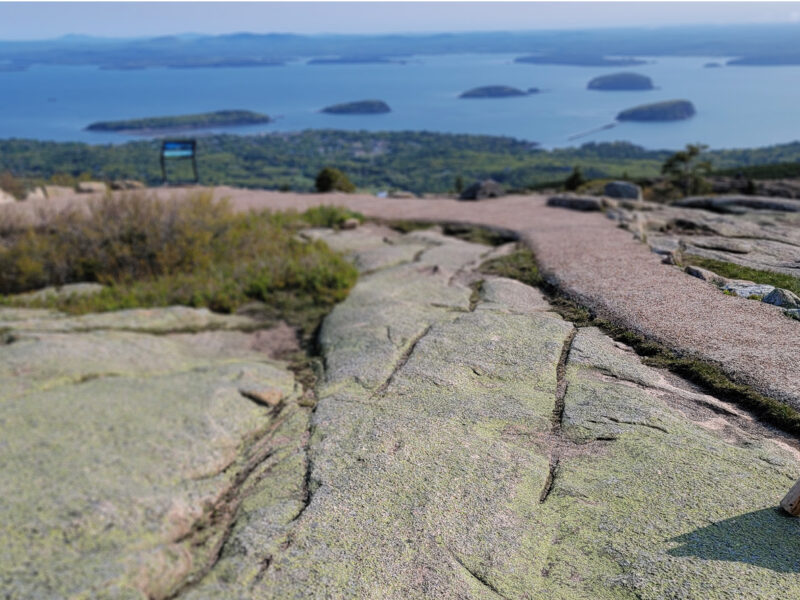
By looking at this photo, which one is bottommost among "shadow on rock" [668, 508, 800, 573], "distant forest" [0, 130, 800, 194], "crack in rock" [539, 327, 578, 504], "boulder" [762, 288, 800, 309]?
"distant forest" [0, 130, 800, 194]

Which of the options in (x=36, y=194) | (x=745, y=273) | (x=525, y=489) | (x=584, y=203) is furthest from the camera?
(x=36, y=194)

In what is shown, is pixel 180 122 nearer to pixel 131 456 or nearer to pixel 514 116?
pixel 514 116

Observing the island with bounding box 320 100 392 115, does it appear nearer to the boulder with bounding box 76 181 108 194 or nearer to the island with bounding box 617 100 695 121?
the island with bounding box 617 100 695 121

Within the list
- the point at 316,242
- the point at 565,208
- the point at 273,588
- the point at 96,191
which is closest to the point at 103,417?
Answer: the point at 273,588

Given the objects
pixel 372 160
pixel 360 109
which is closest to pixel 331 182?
pixel 372 160

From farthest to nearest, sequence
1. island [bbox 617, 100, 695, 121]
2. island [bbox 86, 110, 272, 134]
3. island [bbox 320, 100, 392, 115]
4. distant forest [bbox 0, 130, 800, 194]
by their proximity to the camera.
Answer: island [bbox 320, 100, 392, 115], island [bbox 617, 100, 695, 121], island [bbox 86, 110, 272, 134], distant forest [bbox 0, 130, 800, 194]

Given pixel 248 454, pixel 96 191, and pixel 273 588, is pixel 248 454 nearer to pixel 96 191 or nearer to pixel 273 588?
pixel 273 588

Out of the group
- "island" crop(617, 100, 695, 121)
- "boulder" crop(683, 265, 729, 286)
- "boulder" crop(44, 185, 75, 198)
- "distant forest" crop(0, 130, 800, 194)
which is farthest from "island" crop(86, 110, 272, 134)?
"boulder" crop(683, 265, 729, 286)
